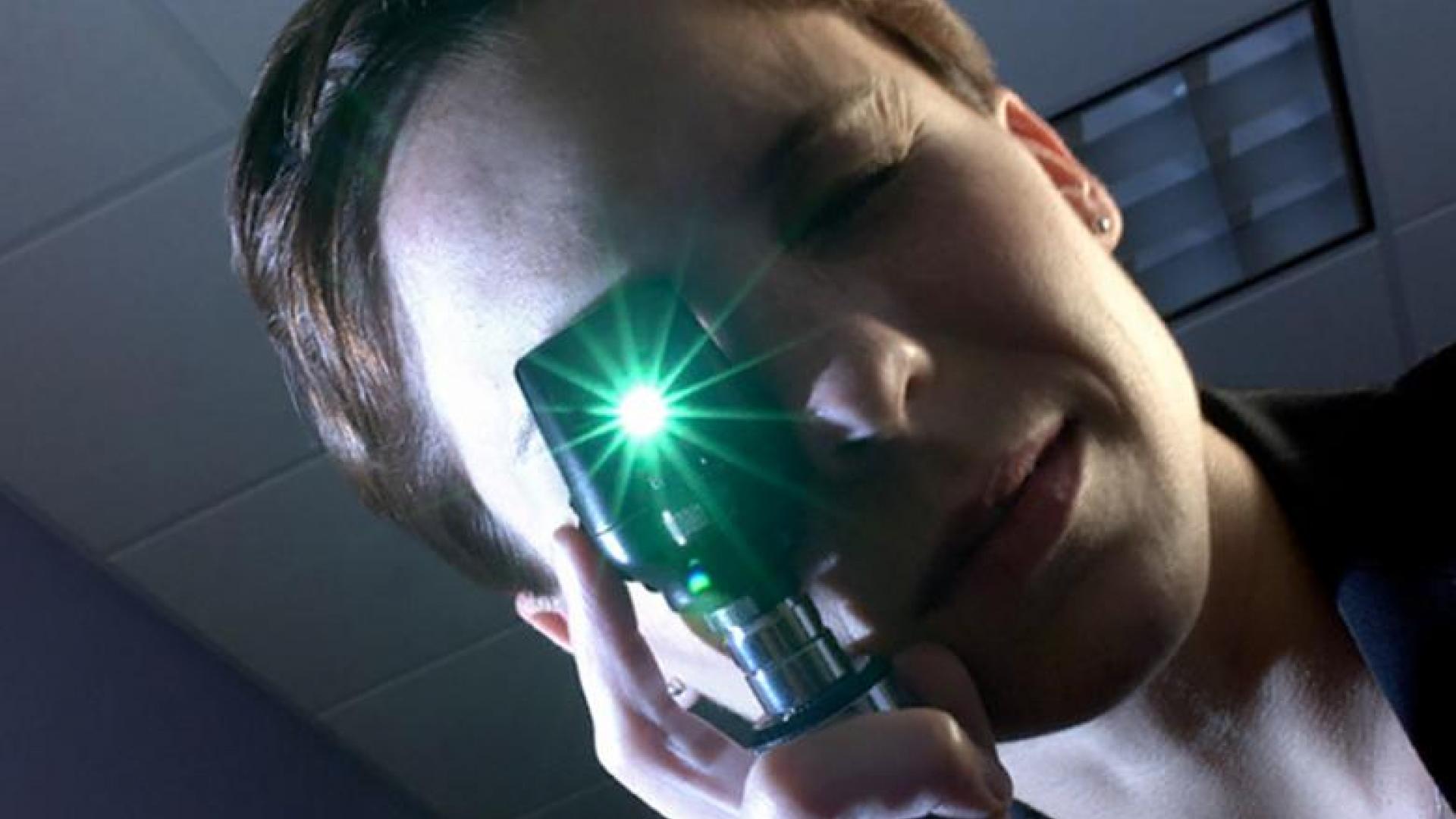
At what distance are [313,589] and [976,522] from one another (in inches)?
63.1

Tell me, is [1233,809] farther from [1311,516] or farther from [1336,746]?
[1311,516]

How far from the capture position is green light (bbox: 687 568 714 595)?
0.65 m

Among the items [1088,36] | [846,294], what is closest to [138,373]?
[1088,36]

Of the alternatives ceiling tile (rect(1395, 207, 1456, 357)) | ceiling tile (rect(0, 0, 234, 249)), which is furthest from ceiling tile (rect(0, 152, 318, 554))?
ceiling tile (rect(1395, 207, 1456, 357))

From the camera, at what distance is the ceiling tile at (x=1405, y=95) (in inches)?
76.0

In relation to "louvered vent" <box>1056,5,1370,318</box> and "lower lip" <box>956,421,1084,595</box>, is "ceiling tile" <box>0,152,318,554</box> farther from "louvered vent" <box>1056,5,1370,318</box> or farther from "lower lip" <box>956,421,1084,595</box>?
"lower lip" <box>956,421,1084,595</box>

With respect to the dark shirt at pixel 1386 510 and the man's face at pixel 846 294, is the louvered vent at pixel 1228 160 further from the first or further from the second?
the man's face at pixel 846 294

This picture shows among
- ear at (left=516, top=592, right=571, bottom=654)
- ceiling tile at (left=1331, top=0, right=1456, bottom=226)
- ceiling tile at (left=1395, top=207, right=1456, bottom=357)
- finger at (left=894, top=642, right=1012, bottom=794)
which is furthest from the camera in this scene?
ceiling tile at (left=1395, top=207, right=1456, bottom=357)

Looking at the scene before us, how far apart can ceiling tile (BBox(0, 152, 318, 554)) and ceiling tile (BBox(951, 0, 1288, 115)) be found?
0.94 metres

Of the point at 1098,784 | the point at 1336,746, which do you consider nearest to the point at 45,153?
the point at 1098,784

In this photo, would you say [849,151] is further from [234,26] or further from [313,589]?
[313,589]

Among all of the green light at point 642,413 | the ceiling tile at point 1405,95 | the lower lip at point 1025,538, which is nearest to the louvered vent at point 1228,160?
the ceiling tile at point 1405,95

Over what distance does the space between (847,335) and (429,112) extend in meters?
0.29

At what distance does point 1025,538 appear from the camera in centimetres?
75
